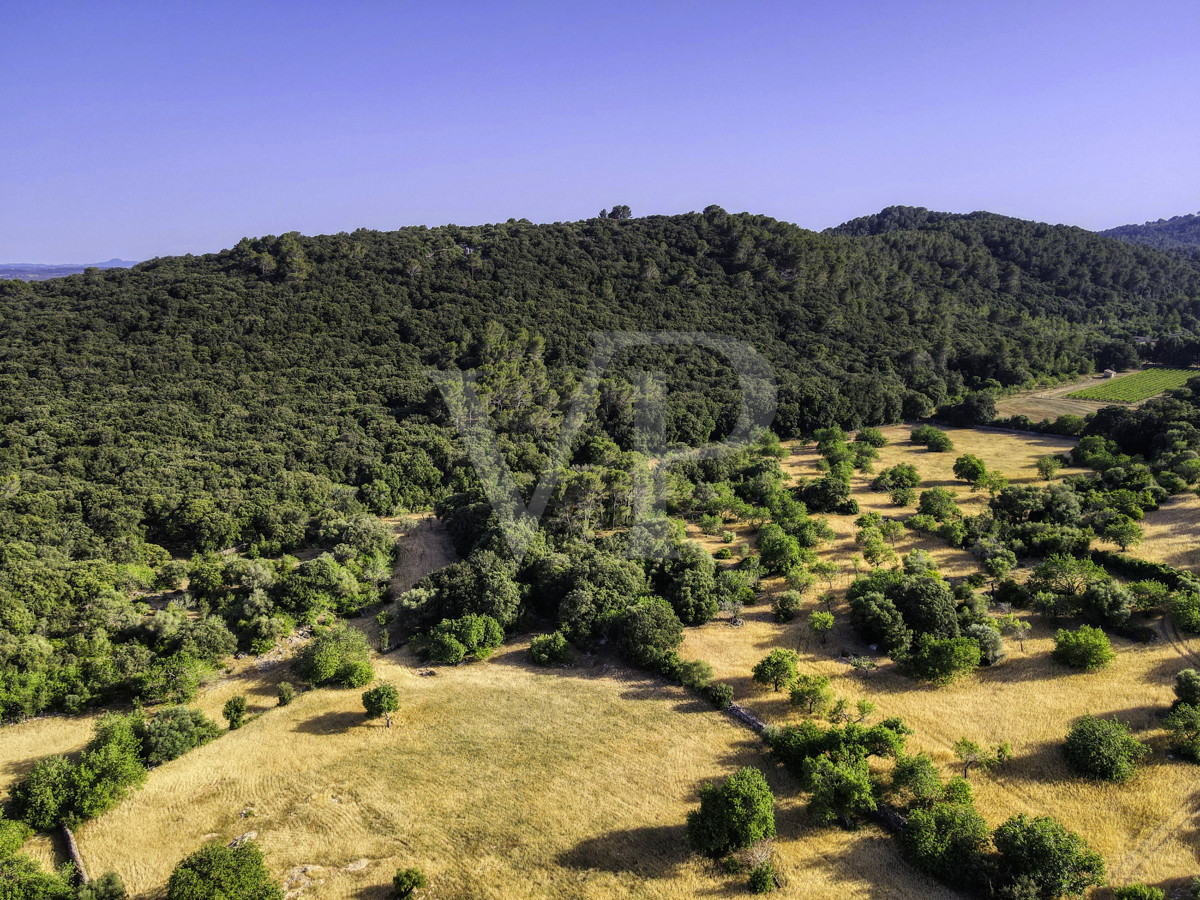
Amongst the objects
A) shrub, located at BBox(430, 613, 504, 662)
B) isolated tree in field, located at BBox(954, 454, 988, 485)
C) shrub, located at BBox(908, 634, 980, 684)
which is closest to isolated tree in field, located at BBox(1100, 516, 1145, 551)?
isolated tree in field, located at BBox(954, 454, 988, 485)

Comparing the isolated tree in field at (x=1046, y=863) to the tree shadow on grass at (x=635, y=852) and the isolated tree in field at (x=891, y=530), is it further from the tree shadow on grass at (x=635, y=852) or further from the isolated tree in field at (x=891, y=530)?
the isolated tree in field at (x=891, y=530)

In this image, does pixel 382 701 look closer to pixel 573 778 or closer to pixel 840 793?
pixel 573 778

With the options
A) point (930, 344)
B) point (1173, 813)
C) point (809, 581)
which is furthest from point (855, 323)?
point (1173, 813)

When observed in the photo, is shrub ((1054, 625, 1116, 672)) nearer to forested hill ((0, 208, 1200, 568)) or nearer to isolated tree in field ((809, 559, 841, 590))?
isolated tree in field ((809, 559, 841, 590))

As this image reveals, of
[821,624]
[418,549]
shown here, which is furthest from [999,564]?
[418,549]

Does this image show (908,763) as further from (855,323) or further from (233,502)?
(855,323)

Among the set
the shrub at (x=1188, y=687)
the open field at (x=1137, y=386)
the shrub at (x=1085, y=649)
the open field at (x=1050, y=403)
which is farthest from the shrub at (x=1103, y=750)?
the open field at (x=1137, y=386)

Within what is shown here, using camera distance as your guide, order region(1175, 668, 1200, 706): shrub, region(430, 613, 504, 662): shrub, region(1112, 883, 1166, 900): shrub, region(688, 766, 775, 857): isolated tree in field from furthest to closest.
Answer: region(430, 613, 504, 662): shrub → region(1175, 668, 1200, 706): shrub → region(688, 766, 775, 857): isolated tree in field → region(1112, 883, 1166, 900): shrub
